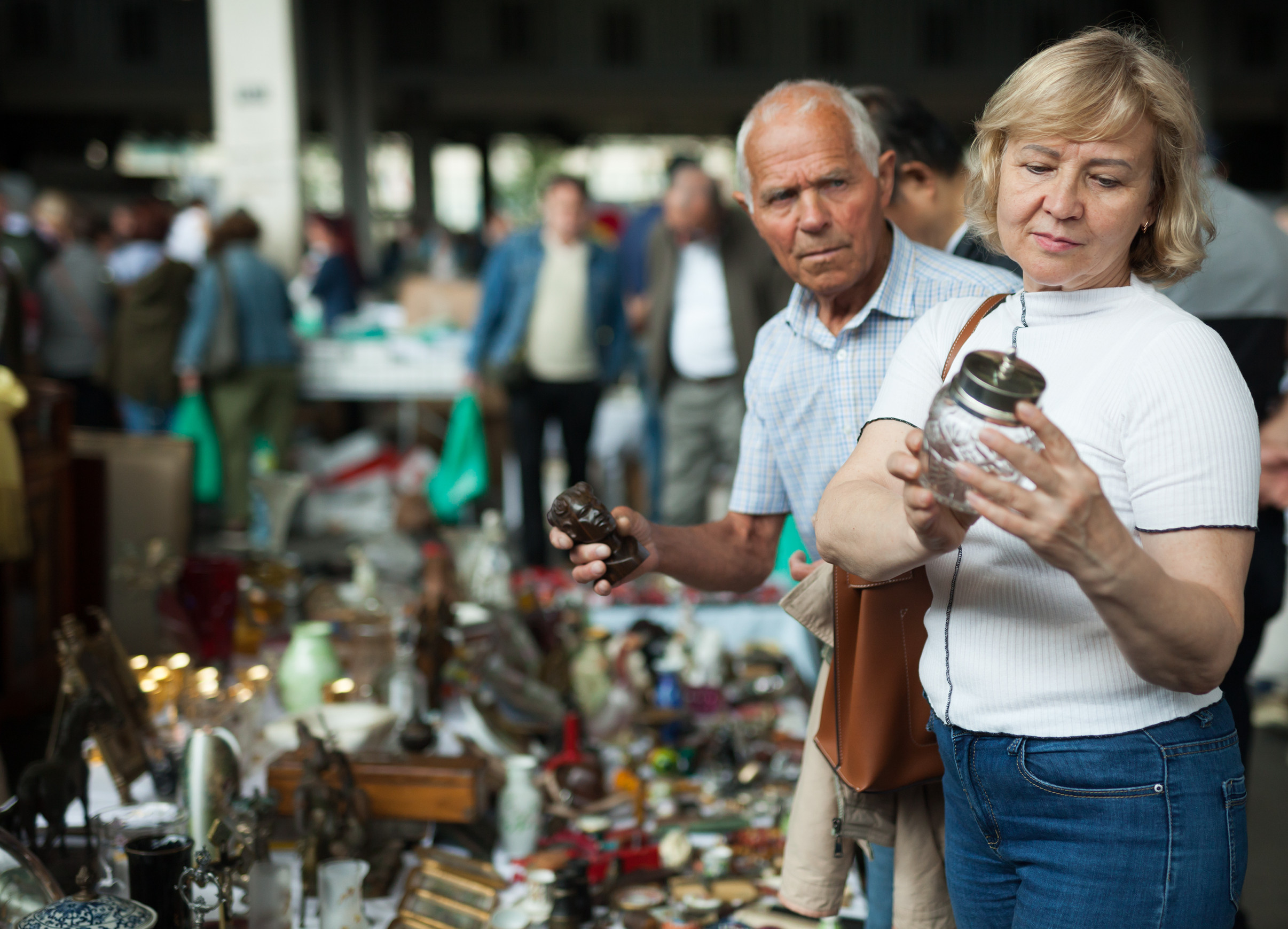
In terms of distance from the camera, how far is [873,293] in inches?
65.3

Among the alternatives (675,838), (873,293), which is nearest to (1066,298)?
(873,293)

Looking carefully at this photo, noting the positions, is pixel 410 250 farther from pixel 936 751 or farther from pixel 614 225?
pixel 936 751

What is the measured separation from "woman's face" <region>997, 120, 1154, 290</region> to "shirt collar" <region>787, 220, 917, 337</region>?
508 millimetres

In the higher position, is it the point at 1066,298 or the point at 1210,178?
the point at 1210,178

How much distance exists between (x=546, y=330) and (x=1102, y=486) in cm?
437

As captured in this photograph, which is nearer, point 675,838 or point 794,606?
point 794,606

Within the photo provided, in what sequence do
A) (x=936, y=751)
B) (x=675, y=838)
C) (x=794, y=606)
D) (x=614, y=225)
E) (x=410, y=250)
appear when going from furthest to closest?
(x=410, y=250)
(x=614, y=225)
(x=675, y=838)
(x=794, y=606)
(x=936, y=751)

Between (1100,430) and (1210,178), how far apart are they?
898 mm

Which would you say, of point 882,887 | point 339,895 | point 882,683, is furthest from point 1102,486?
point 339,895

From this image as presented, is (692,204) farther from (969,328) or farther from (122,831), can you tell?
(969,328)

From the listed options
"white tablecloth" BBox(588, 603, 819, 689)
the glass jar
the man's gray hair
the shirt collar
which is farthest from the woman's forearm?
"white tablecloth" BBox(588, 603, 819, 689)

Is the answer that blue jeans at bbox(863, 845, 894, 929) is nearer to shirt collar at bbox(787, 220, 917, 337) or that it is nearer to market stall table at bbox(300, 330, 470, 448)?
shirt collar at bbox(787, 220, 917, 337)

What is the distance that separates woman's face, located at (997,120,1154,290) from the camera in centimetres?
106

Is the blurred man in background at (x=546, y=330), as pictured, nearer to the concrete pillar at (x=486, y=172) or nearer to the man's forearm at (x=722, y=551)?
the man's forearm at (x=722, y=551)
